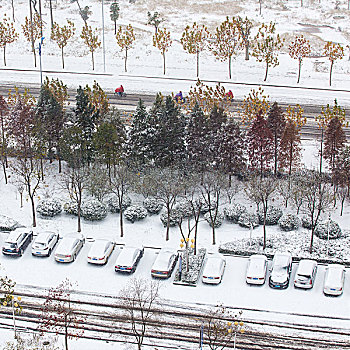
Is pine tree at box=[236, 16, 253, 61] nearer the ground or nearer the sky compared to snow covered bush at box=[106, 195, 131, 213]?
nearer the sky

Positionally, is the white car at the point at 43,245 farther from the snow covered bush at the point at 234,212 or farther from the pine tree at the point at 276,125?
the pine tree at the point at 276,125

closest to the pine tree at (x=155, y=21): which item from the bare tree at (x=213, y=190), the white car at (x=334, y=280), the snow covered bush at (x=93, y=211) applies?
the bare tree at (x=213, y=190)

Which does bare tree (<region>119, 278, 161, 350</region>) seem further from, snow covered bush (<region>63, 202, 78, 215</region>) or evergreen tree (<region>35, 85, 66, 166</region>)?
evergreen tree (<region>35, 85, 66, 166</region>)

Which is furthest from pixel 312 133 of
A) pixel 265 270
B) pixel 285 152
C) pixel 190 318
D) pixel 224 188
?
pixel 190 318

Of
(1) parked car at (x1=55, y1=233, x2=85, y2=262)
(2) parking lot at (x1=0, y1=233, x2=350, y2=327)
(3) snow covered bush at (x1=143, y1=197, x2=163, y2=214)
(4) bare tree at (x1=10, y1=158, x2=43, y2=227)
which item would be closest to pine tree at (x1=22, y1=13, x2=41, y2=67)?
(4) bare tree at (x1=10, y1=158, x2=43, y2=227)

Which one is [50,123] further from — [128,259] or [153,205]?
[128,259]
